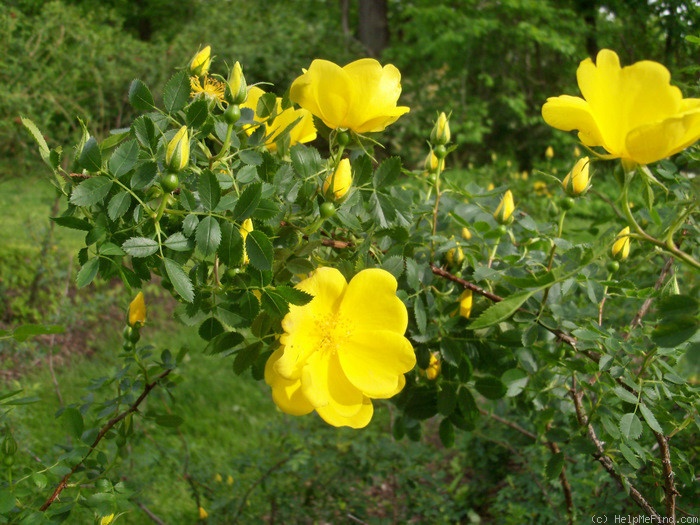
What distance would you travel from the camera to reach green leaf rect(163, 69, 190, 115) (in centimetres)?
80

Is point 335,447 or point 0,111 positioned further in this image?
point 0,111

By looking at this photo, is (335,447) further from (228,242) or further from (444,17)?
(444,17)

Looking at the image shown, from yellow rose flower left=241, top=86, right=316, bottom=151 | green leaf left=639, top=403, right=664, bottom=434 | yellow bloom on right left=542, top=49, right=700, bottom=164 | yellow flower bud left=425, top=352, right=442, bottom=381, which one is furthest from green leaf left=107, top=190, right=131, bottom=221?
green leaf left=639, top=403, right=664, bottom=434

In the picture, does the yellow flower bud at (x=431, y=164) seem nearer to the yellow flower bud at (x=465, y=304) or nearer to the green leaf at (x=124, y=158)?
the yellow flower bud at (x=465, y=304)

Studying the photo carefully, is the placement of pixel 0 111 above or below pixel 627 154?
below

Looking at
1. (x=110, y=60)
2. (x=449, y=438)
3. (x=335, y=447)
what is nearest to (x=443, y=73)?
(x=110, y=60)

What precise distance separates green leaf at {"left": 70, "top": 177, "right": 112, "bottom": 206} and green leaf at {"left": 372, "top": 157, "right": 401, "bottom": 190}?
34 centimetres

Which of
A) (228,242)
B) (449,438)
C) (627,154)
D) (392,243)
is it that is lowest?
(449,438)

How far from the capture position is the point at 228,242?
2.42ft

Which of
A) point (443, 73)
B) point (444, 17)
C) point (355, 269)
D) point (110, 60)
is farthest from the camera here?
point (443, 73)

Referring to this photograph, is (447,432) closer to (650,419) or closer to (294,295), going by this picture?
(650,419)

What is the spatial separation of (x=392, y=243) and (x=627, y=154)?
Answer: 0.44m

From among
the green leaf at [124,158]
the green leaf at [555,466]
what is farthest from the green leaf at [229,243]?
the green leaf at [555,466]

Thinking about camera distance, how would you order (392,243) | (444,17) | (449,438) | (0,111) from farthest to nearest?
(444,17) < (0,111) < (449,438) < (392,243)
